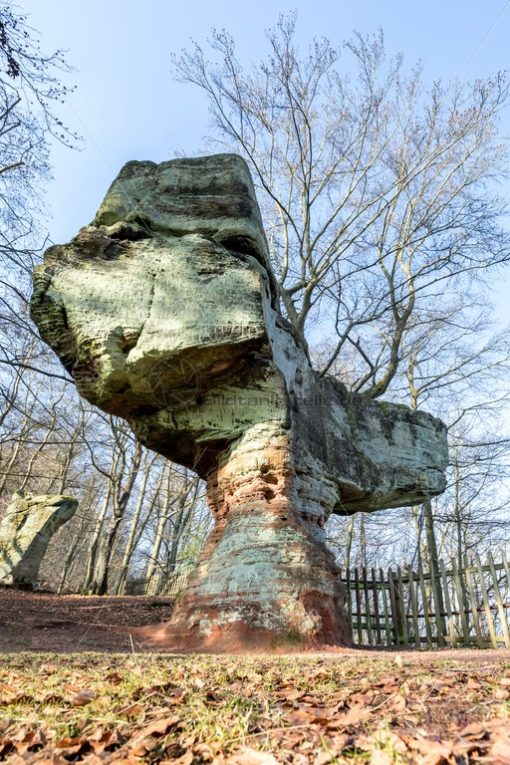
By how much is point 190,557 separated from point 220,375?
8.34m

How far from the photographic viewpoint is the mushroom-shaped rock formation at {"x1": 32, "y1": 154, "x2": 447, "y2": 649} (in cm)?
614

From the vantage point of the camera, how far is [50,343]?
7805mm

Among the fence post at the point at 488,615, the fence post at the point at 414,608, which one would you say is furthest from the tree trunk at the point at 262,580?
the fence post at the point at 414,608

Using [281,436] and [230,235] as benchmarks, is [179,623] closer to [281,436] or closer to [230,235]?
[281,436]

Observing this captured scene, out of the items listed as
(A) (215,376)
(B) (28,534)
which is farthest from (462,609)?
(B) (28,534)

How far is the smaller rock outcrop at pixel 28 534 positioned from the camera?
42.9 feet

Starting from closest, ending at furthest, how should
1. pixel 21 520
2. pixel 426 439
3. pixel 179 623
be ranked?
pixel 179 623 < pixel 426 439 < pixel 21 520

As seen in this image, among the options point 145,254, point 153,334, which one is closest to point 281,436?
point 153,334

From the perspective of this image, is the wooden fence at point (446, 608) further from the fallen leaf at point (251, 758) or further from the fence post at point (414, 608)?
the fallen leaf at point (251, 758)

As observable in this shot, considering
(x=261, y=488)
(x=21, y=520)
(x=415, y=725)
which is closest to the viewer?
(x=415, y=725)

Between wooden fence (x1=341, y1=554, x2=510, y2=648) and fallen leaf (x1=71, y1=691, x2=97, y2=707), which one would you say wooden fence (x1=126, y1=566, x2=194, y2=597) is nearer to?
wooden fence (x1=341, y1=554, x2=510, y2=648)

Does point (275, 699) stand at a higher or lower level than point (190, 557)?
lower

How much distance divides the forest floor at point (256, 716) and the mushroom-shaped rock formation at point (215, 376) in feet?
10.5

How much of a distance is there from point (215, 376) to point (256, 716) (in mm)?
6166
